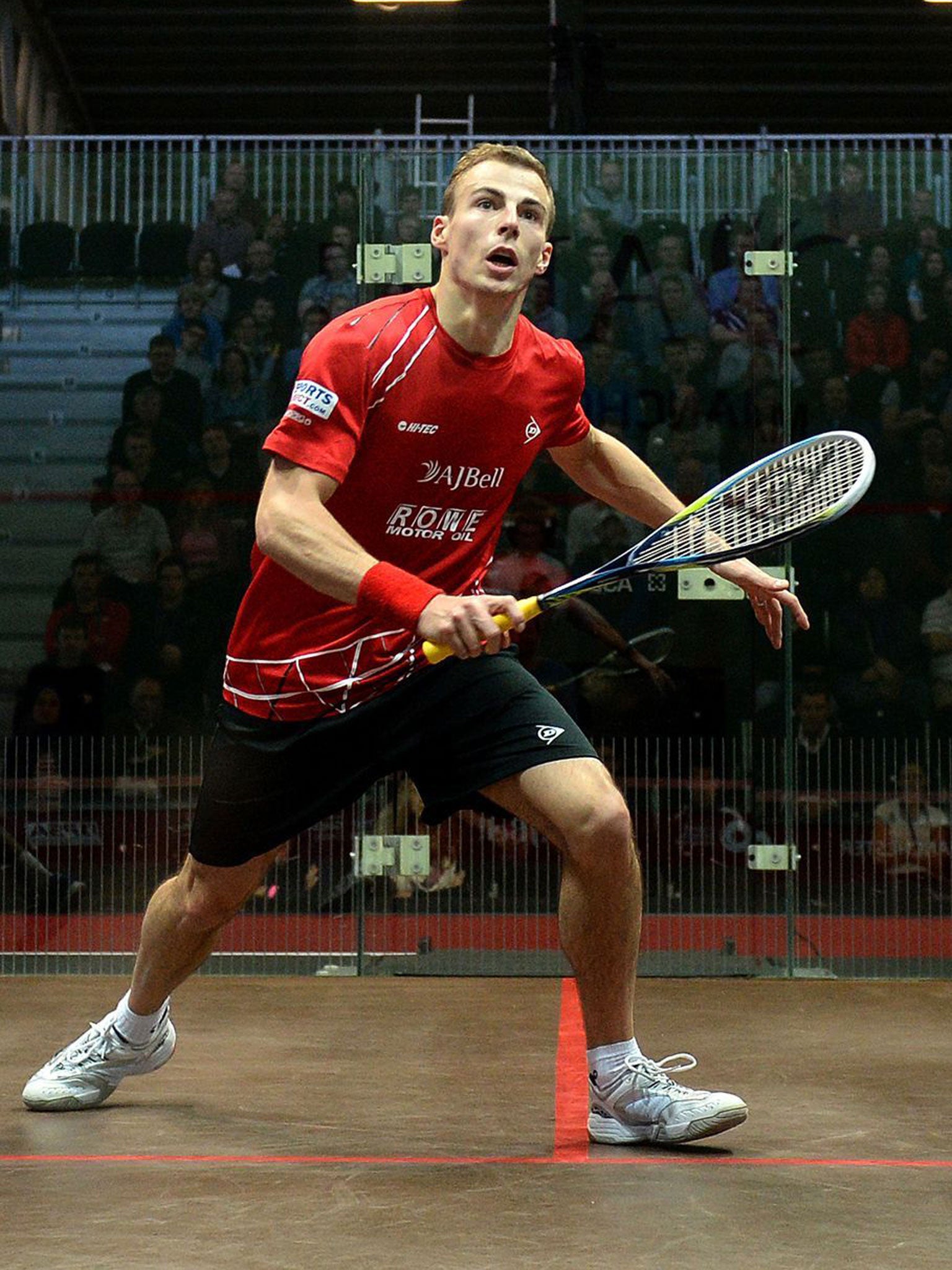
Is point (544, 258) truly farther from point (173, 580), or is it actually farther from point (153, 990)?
point (173, 580)

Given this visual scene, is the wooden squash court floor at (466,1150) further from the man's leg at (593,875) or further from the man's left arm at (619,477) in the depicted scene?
the man's left arm at (619,477)

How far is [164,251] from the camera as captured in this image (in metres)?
4.57

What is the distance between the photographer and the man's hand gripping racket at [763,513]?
95.1 inches

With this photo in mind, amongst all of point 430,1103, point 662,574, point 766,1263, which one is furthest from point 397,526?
point 662,574

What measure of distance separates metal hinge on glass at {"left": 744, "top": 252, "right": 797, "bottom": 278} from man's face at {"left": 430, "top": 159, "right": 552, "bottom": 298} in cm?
197

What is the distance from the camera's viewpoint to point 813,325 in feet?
14.8

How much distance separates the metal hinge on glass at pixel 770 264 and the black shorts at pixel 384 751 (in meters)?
2.16

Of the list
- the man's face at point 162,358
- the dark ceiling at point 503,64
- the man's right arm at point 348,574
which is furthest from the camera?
the dark ceiling at point 503,64

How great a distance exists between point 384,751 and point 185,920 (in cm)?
42

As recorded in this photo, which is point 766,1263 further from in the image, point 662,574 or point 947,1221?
point 662,574

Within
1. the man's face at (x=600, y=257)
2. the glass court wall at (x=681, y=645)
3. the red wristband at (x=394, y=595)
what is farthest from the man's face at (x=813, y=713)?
the red wristband at (x=394, y=595)

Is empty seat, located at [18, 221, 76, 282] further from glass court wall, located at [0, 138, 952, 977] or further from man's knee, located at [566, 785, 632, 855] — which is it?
man's knee, located at [566, 785, 632, 855]

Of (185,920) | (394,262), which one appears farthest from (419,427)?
(394,262)

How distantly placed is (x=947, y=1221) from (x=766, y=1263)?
11.9 inches
